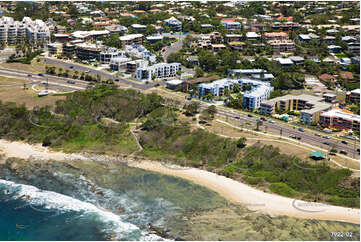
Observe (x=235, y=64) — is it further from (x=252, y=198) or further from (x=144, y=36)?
(x=252, y=198)

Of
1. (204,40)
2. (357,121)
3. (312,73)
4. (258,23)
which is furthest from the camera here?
(258,23)

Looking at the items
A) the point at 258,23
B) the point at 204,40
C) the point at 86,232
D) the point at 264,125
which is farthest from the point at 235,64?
the point at 86,232

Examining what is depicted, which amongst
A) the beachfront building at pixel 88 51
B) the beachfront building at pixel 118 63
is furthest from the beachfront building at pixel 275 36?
the beachfront building at pixel 88 51

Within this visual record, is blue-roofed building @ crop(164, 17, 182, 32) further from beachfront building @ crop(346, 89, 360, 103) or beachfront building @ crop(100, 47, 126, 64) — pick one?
beachfront building @ crop(346, 89, 360, 103)

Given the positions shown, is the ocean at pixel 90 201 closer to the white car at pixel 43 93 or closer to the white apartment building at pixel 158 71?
the white car at pixel 43 93

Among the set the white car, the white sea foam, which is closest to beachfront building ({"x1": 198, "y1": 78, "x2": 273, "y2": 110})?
the white car

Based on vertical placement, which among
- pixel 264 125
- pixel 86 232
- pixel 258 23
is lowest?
pixel 86 232
